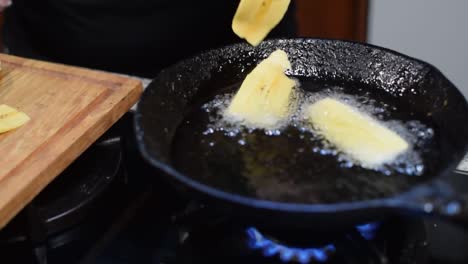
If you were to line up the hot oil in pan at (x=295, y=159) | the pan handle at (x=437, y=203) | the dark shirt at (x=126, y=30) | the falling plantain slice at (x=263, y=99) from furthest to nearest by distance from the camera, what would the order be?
the dark shirt at (x=126, y=30) < the falling plantain slice at (x=263, y=99) < the hot oil in pan at (x=295, y=159) < the pan handle at (x=437, y=203)

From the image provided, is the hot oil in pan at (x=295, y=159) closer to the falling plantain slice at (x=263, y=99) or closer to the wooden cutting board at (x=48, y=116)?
the falling plantain slice at (x=263, y=99)

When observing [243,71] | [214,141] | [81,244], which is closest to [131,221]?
[81,244]

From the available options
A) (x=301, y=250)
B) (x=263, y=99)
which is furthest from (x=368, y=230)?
(x=263, y=99)

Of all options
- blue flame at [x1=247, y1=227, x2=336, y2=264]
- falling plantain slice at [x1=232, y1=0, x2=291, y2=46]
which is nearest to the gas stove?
blue flame at [x1=247, y1=227, x2=336, y2=264]

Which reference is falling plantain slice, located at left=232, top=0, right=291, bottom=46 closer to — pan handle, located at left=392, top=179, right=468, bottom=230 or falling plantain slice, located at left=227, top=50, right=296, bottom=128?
falling plantain slice, located at left=227, top=50, right=296, bottom=128

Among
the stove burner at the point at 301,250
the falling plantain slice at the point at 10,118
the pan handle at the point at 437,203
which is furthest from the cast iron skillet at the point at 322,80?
the falling plantain slice at the point at 10,118

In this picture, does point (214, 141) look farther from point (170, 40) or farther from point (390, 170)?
point (170, 40)
